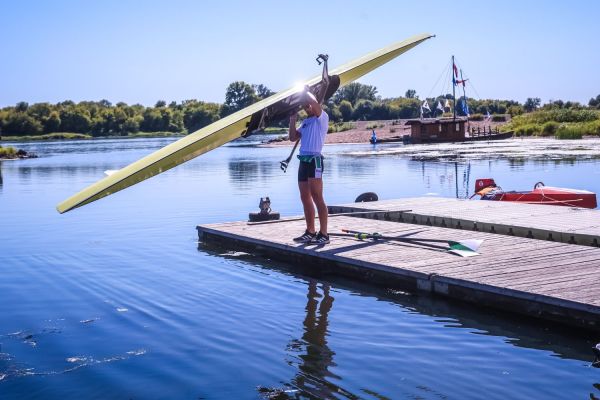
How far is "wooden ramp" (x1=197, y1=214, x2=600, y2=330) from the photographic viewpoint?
7.27 metres

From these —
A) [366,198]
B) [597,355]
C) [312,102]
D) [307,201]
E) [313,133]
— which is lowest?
Answer: [597,355]

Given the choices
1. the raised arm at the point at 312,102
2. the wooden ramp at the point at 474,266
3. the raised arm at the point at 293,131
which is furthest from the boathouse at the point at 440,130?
the raised arm at the point at 312,102

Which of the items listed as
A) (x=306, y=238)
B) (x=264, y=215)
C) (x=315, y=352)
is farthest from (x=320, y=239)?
(x=315, y=352)

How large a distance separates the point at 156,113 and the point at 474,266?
527ft

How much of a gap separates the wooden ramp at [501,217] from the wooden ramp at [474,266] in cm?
47

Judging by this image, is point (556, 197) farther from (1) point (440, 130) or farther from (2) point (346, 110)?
(2) point (346, 110)

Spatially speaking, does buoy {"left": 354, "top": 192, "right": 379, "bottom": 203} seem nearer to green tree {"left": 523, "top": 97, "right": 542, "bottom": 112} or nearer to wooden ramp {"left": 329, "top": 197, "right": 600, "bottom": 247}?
wooden ramp {"left": 329, "top": 197, "right": 600, "bottom": 247}

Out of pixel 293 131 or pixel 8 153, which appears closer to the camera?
pixel 293 131

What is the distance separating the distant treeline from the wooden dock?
125891 mm

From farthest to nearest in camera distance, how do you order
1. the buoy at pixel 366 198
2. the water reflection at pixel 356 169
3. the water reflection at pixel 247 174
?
1. the water reflection at pixel 356 169
2. the water reflection at pixel 247 174
3. the buoy at pixel 366 198

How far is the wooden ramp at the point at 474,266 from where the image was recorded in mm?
7273

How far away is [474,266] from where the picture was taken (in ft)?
28.7

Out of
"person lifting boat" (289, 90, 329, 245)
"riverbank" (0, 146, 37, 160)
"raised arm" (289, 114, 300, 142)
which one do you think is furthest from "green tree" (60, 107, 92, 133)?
"person lifting boat" (289, 90, 329, 245)

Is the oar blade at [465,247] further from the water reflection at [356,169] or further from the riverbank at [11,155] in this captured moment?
the riverbank at [11,155]
